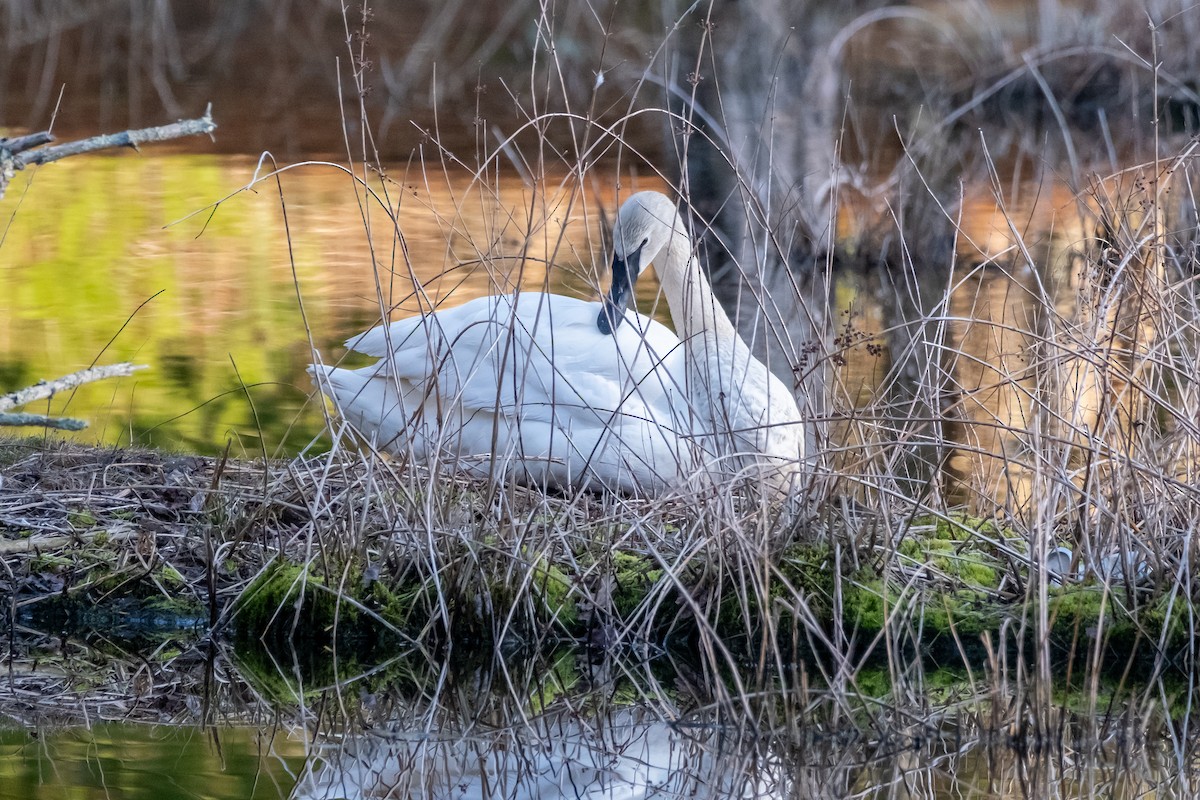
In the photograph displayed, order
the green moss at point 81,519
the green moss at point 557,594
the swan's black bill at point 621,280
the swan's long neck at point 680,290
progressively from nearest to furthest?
1. the green moss at point 557,594
2. the green moss at point 81,519
3. the swan's black bill at point 621,280
4. the swan's long neck at point 680,290

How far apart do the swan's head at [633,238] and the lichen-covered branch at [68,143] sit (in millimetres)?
2265

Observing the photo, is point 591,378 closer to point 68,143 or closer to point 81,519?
point 81,519

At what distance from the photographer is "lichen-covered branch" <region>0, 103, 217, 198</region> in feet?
10.6

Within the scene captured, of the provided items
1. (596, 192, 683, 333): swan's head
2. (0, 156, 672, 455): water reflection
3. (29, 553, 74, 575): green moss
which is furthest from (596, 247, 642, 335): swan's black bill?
(29, 553, 74, 575): green moss

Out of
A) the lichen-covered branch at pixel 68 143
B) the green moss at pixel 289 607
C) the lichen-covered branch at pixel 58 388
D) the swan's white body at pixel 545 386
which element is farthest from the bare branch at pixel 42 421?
the swan's white body at pixel 545 386

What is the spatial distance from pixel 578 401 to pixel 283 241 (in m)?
6.76

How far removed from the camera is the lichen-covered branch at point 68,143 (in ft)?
10.6

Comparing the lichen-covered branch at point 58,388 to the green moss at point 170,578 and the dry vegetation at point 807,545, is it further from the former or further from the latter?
the green moss at point 170,578

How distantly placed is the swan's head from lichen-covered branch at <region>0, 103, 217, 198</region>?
2.27 meters

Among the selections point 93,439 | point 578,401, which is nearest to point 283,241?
point 93,439

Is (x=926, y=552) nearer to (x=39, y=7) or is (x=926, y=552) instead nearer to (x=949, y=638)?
(x=949, y=638)

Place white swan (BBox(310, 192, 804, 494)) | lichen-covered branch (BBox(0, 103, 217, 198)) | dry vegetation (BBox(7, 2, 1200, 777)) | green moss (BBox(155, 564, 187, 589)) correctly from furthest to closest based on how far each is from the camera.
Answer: white swan (BBox(310, 192, 804, 494)), green moss (BBox(155, 564, 187, 589)), dry vegetation (BBox(7, 2, 1200, 777)), lichen-covered branch (BBox(0, 103, 217, 198))

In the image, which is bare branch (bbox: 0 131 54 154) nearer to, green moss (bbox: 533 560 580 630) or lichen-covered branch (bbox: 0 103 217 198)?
lichen-covered branch (bbox: 0 103 217 198)

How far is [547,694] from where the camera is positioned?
3812mm
